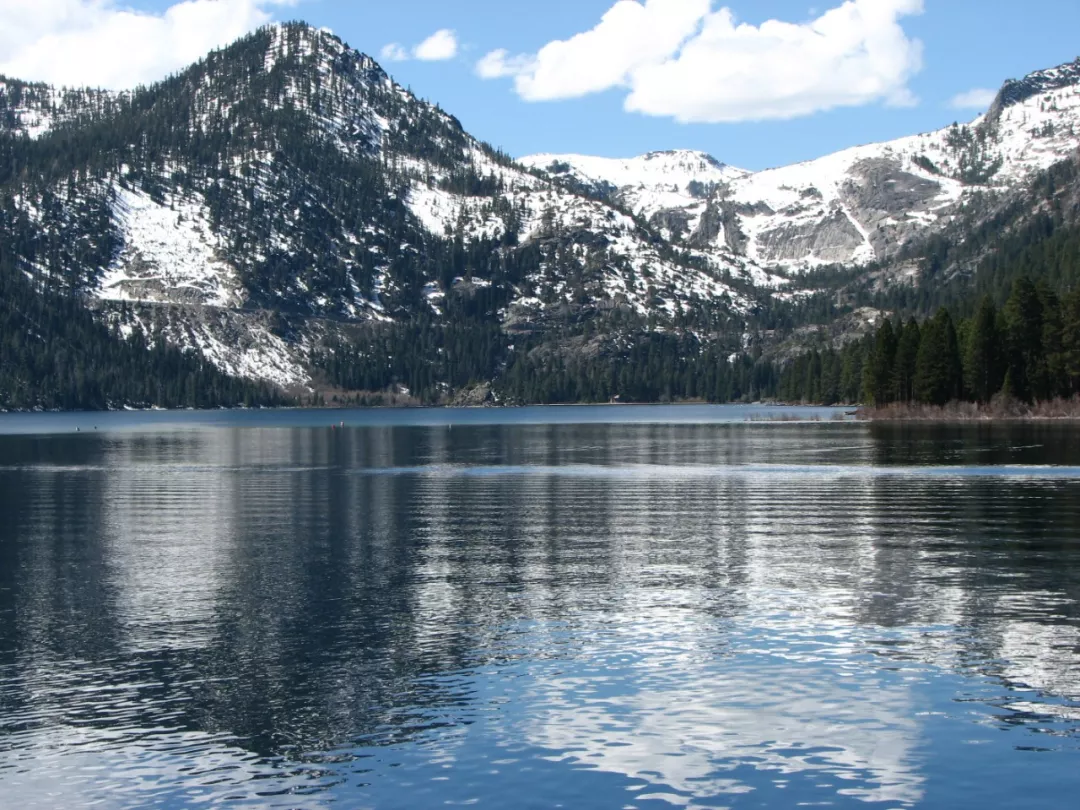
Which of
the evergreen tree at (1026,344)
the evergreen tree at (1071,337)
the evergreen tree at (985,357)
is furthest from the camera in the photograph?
the evergreen tree at (985,357)

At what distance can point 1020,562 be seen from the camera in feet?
183

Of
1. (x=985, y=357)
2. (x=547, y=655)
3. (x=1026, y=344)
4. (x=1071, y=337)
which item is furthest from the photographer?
(x=985, y=357)

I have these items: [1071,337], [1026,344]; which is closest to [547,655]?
[1071,337]

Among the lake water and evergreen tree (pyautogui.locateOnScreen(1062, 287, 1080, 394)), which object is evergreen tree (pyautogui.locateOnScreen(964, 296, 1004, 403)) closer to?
evergreen tree (pyautogui.locateOnScreen(1062, 287, 1080, 394))

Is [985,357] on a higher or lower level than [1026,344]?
lower

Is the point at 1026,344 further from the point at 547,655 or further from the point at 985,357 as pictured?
the point at 547,655

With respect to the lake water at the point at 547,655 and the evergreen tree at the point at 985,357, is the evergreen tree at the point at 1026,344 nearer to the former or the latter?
the evergreen tree at the point at 985,357

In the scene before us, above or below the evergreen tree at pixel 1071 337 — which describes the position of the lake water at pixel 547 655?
below

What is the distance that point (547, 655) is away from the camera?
39125mm

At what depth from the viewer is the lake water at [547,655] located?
92.4 ft

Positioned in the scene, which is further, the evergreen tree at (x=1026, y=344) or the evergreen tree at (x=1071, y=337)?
the evergreen tree at (x=1026, y=344)

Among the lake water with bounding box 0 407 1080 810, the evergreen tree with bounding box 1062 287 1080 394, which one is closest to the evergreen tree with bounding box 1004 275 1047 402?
the evergreen tree with bounding box 1062 287 1080 394

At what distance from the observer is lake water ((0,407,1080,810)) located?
2816 cm

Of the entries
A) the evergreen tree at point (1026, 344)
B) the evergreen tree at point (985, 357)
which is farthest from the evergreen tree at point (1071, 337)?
the evergreen tree at point (985, 357)
